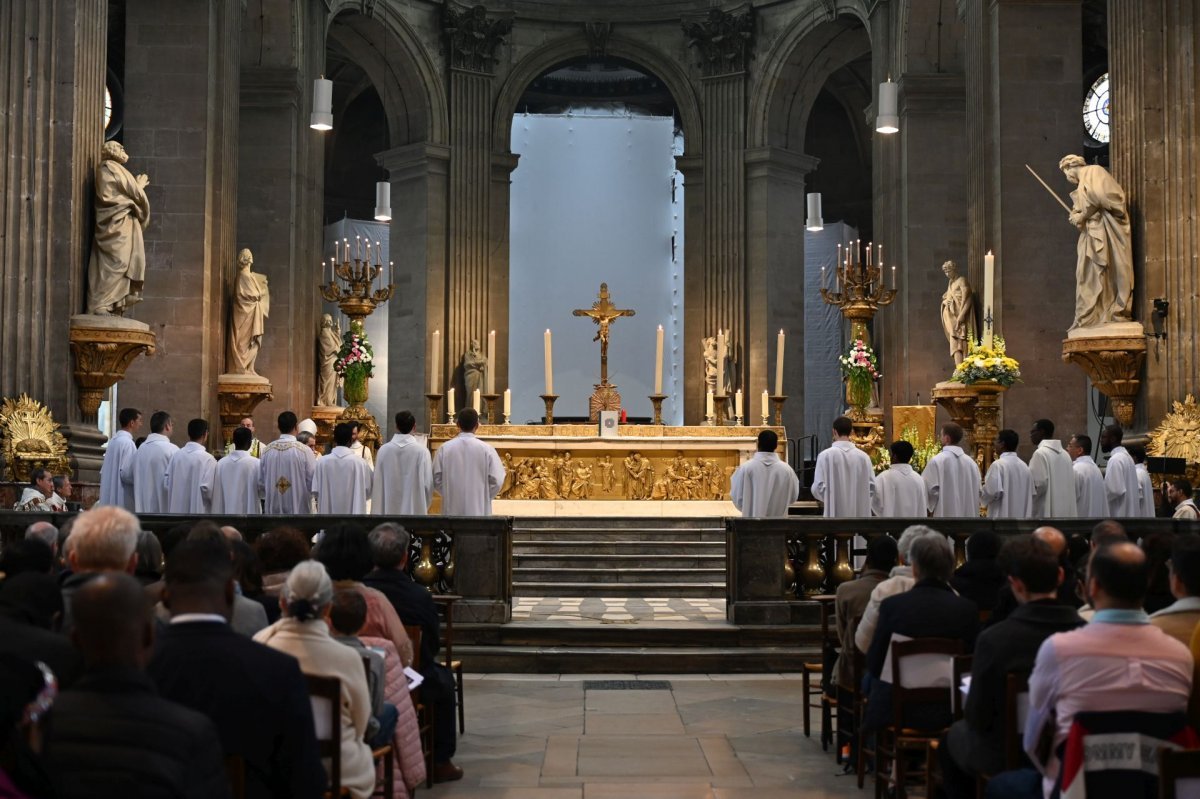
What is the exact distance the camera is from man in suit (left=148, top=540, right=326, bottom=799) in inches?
161

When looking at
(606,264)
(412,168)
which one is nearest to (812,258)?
(606,264)

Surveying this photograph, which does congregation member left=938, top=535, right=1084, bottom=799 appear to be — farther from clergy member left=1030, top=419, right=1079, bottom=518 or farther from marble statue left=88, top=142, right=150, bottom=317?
marble statue left=88, top=142, right=150, bottom=317

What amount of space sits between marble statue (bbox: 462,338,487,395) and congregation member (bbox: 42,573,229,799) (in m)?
23.6

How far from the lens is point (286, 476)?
12.7 meters

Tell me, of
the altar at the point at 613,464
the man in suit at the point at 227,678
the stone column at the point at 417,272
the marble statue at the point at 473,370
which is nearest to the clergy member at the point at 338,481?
the altar at the point at 613,464

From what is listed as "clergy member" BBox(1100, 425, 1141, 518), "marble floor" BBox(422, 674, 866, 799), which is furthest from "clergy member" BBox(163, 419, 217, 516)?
"clergy member" BBox(1100, 425, 1141, 518)

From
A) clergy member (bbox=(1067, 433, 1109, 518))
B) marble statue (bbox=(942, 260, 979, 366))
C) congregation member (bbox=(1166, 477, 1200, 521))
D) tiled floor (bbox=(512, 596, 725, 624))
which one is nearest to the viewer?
congregation member (bbox=(1166, 477, 1200, 521))

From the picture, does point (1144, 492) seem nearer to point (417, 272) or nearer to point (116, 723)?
point (116, 723)

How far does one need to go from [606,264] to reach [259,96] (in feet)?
32.5

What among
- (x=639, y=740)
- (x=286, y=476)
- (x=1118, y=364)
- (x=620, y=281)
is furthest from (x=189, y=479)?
(x=620, y=281)

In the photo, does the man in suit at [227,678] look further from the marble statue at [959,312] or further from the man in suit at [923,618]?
the marble statue at [959,312]

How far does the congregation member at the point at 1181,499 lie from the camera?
11.0 meters

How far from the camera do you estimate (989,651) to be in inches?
191

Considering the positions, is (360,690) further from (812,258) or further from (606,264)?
(812,258)
